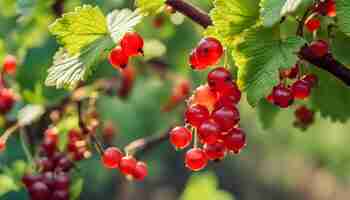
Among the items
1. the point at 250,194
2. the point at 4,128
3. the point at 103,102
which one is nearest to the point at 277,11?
the point at 4,128

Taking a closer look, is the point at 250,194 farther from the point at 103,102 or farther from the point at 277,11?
the point at 277,11

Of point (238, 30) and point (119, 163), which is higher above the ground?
point (238, 30)

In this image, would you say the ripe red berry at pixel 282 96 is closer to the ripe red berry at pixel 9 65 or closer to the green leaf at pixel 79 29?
the green leaf at pixel 79 29

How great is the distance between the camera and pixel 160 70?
8.22 ft

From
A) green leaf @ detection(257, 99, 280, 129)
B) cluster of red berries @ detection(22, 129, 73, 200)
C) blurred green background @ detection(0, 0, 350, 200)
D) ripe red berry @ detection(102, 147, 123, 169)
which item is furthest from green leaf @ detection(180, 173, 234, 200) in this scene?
ripe red berry @ detection(102, 147, 123, 169)

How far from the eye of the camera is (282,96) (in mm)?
1009

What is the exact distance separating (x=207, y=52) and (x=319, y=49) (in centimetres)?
16

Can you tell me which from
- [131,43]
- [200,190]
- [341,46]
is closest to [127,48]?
[131,43]

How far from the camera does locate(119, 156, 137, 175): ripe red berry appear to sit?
126cm

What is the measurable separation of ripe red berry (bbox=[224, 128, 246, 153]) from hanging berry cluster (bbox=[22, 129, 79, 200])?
48 cm

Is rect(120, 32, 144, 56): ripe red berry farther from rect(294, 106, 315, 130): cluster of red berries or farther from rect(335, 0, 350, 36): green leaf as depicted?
rect(294, 106, 315, 130): cluster of red berries

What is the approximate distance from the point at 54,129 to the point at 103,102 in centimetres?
169

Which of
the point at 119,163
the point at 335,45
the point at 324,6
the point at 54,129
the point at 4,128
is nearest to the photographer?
the point at 324,6

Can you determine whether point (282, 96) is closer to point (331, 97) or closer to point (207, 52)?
point (207, 52)
